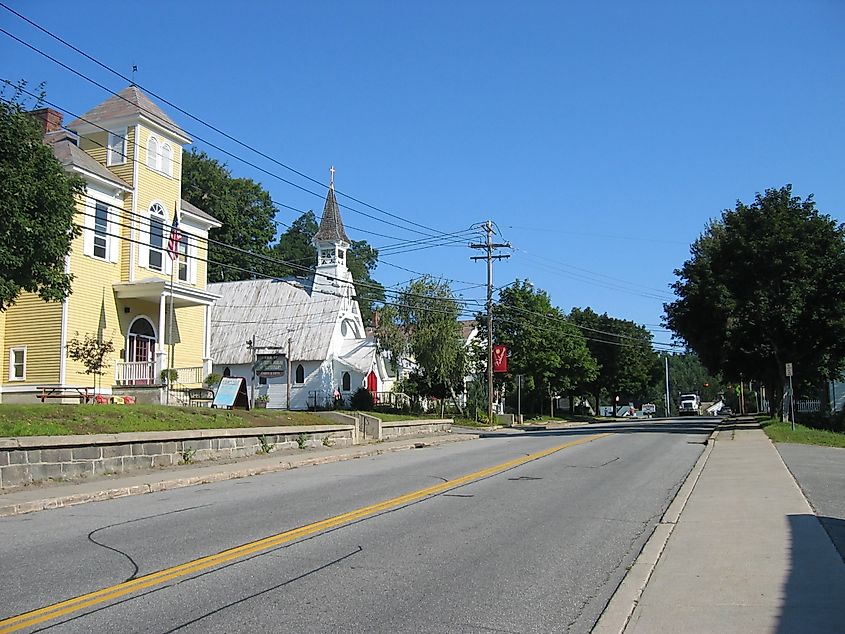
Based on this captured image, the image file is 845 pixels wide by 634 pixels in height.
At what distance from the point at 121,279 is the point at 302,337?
21.4 m

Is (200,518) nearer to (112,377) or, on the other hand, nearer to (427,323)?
(112,377)

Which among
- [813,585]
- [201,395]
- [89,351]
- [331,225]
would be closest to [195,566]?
[813,585]

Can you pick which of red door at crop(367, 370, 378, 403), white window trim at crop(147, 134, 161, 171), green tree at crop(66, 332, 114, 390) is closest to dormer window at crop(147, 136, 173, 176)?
white window trim at crop(147, 134, 161, 171)

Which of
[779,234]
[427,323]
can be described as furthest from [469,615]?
[427,323]

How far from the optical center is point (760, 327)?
3678 cm

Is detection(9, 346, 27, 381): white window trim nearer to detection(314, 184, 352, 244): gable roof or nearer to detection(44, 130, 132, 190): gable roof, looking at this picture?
detection(44, 130, 132, 190): gable roof

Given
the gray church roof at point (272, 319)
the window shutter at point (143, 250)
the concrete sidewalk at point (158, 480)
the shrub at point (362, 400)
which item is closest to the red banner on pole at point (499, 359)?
the shrub at point (362, 400)

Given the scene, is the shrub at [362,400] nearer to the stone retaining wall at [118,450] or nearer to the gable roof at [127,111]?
the gable roof at [127,111]

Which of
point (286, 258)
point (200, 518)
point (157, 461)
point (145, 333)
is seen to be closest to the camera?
point (200, 518)

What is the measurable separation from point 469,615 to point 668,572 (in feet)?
8.18

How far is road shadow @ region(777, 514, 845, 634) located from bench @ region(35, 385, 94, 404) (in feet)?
71.6

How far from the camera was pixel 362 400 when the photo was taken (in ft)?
160

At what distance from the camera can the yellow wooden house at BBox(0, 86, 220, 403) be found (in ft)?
94.0

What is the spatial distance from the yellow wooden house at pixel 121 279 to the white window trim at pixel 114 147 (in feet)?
0.13
